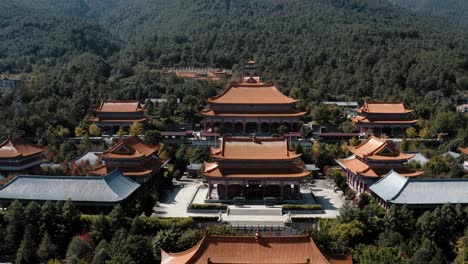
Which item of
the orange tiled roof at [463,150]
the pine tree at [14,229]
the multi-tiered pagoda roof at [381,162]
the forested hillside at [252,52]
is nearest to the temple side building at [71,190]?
the pine tree at [14,229]

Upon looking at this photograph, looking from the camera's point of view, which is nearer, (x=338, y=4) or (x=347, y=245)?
(x=347, y=245)

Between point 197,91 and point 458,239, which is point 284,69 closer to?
point 197,91

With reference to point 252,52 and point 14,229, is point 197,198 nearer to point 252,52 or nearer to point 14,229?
point 14,229

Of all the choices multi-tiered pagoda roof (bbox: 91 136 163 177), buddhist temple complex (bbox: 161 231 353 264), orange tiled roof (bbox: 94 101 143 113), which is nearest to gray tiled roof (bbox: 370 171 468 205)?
buddhist temple complex (bbox: 161 231 353 264)

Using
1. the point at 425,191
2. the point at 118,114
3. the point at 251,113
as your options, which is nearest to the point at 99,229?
the point at 425,191

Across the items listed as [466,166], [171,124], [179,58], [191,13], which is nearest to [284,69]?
[179,58]

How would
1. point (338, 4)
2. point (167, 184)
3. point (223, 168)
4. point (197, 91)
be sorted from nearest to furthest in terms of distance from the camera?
point (223, 168), point (167, 184), point (197, 91), point (338, 4)
